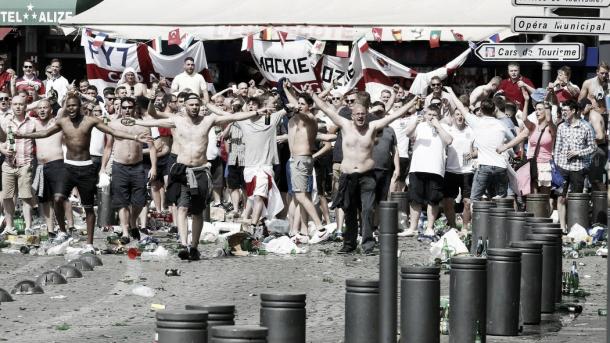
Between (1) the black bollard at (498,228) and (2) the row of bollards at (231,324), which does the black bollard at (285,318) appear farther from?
(1) the black bollard at (498,228)

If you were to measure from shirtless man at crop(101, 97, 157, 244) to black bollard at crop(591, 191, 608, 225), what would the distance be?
5.62 meters

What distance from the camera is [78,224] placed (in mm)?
23500

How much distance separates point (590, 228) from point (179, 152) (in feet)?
18.1

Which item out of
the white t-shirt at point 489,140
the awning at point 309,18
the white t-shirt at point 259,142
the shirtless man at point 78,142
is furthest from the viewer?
the awning at point 309,18

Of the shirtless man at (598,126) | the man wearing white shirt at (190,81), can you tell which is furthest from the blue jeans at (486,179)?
the man wearing white shirt at (190,81)

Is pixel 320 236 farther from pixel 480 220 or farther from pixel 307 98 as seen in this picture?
pixel 480 220

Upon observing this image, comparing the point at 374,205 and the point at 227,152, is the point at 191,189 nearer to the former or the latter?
the point at 374,205

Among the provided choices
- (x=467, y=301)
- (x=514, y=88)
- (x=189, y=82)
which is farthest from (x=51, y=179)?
(x=467, y=301)

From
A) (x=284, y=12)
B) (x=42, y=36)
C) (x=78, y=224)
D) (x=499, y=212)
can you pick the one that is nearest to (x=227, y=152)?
(x=78, y=224)

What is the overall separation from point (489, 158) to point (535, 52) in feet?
27.5

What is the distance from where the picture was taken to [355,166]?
19.3 m

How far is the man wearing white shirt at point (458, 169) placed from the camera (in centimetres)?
2144

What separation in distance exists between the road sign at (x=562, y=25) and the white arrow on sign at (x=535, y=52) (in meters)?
0.69

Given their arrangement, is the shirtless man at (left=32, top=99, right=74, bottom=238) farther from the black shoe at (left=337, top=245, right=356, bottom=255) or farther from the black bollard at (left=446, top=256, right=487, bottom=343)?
the black bollard at (left=446, top=256, right=487, bottom=343)
